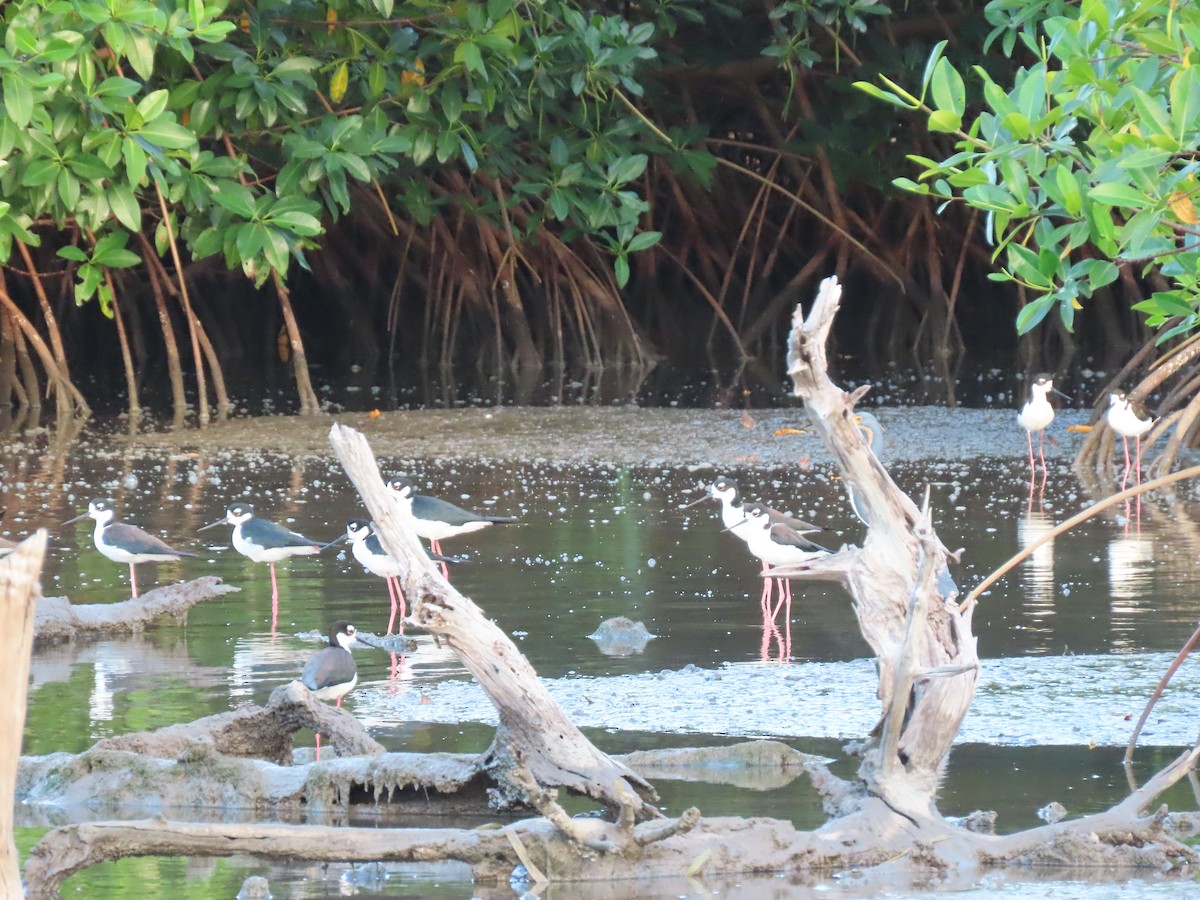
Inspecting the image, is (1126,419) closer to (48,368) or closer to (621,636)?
(621,636)

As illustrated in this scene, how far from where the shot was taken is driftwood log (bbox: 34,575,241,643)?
792 centimetres

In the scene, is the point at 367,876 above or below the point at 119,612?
below

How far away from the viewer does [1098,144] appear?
17.1 ft

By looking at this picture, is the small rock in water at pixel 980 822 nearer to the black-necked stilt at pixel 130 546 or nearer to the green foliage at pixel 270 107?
the black-necked stilt at pixel 130 546

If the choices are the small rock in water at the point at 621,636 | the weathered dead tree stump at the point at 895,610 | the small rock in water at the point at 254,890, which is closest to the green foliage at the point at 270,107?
the small rock in water at the point at 621,636

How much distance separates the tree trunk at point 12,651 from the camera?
11.1ft

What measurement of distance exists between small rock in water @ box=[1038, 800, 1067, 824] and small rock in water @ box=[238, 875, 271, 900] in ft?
6.53

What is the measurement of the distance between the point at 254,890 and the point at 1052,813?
2038 millimetres

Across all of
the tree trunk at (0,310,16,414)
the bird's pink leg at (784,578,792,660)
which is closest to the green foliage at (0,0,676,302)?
the tree trunk at (0,310,16,414)

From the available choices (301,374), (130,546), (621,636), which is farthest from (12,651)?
(301,374)

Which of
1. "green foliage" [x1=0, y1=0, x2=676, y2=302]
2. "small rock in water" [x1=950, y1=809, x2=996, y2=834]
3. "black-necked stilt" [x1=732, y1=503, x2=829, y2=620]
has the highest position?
"green foliage" [x1=0, y1=0, x2=676, y2=302]

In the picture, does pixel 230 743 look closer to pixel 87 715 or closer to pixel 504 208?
pixel 87 715

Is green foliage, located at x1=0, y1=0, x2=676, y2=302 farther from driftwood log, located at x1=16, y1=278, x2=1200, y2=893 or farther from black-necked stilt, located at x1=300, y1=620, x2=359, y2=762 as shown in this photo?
driftwood log, located at x1=16, y1=278, x2=1200, y2=893

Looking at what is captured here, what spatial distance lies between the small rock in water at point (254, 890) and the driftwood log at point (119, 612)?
128 inches
